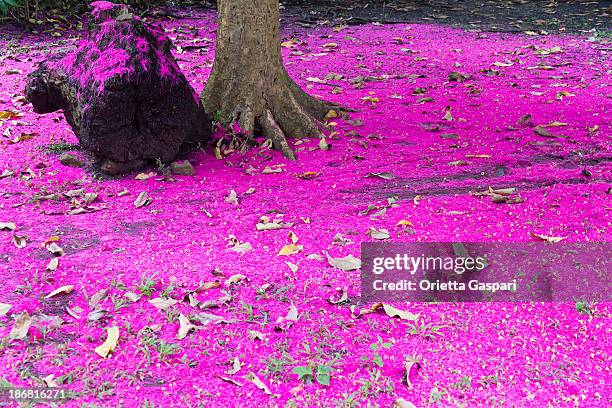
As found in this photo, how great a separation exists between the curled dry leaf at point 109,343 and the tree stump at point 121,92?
6.71 ft

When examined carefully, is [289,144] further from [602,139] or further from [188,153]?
[602,139]

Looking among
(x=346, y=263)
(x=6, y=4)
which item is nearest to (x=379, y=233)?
(x=346, y=263)

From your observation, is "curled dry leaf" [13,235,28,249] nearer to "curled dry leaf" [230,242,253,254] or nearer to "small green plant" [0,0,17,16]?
"curled dry leaf" [230,242,253,254]

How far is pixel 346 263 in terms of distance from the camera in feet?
10.3

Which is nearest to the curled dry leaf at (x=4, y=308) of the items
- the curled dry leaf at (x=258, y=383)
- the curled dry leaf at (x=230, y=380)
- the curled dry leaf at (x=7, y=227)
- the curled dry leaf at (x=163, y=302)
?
the curled dry leaf at (x=163, y=302)

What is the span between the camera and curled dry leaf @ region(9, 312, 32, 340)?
2.56 meters

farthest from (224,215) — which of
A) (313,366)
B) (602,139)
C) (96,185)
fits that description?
(602,139)

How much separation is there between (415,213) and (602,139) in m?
2.04

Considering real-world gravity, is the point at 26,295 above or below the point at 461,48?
below

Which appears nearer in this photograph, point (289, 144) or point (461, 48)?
point (289, 144)

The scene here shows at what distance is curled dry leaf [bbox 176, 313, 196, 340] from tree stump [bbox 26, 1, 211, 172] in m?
2.06

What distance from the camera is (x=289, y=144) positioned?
16.5 ft

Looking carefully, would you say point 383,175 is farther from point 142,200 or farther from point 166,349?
point 166,349

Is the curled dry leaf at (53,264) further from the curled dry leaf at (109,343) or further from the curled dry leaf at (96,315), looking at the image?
the curled dry leaf at (109,343)
